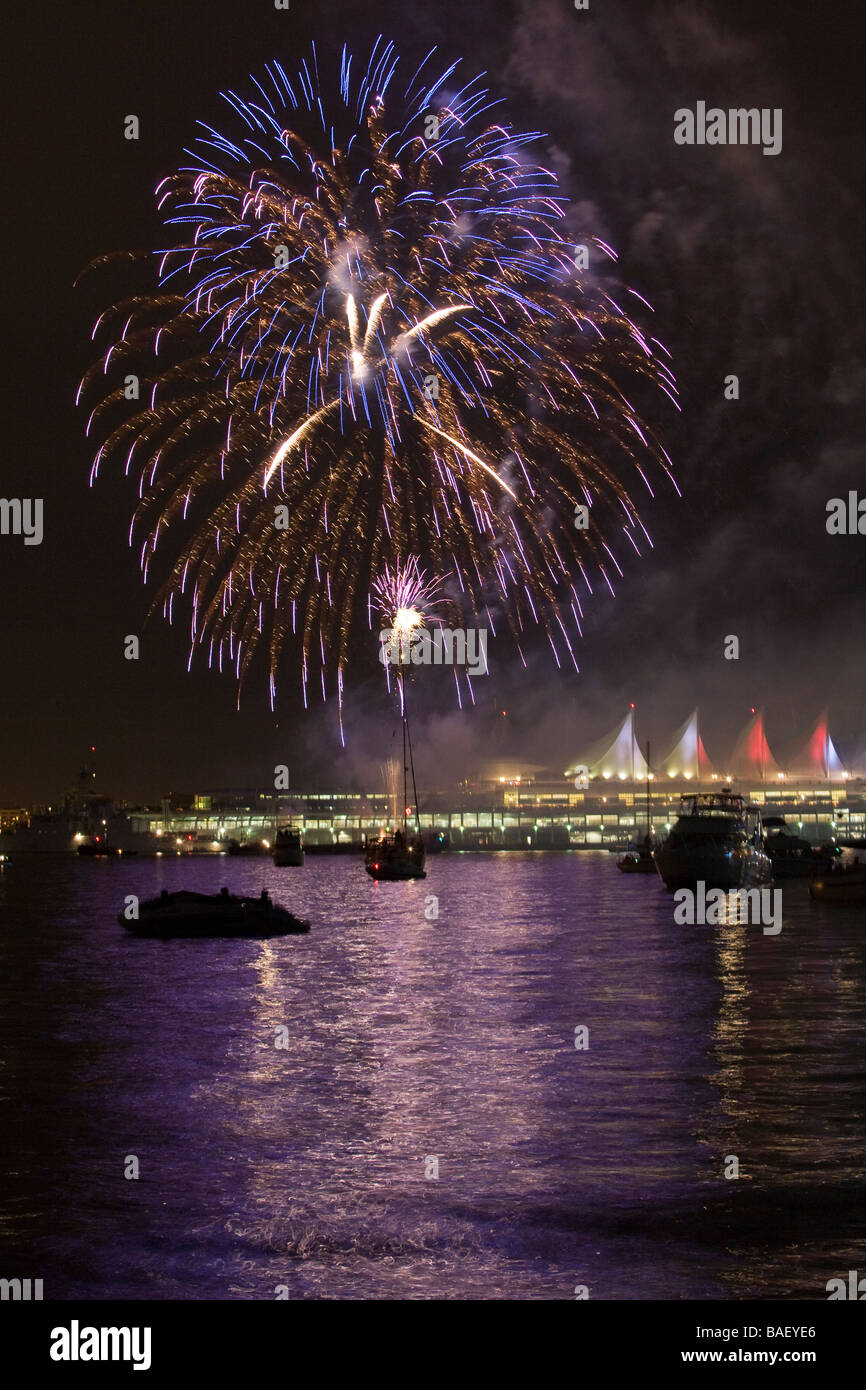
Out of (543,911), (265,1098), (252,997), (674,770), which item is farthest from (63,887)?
(674,770)

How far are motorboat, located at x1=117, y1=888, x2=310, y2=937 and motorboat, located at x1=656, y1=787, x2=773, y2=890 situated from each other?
27.3 metres

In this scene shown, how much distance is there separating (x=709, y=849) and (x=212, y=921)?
29432 millimetres

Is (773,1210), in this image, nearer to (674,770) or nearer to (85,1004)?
(85,1004)

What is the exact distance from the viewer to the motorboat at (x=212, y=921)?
42.2 meters

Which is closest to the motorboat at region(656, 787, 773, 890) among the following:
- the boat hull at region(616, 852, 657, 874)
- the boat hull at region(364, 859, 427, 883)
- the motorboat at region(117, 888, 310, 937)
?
the boat hull at region(364, 859, 427, 883)

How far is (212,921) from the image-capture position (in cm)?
4259

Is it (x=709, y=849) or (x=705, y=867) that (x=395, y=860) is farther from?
(x=709, y=849)

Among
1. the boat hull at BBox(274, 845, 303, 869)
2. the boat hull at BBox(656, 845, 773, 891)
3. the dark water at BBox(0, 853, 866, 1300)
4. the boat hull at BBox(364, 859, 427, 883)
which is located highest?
the dark water at BBox(0, 853, 866, 1300)

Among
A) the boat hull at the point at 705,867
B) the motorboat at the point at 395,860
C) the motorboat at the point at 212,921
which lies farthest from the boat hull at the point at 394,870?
the motorboat at the point at 212,921

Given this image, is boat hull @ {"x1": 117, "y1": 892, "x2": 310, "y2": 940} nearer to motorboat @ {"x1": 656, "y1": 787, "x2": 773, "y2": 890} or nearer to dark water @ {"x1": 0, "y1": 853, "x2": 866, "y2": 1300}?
dark water @ {"x1": 0, "y1": 853, "x2": 866, "y2": 1300}

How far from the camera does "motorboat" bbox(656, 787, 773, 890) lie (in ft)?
213

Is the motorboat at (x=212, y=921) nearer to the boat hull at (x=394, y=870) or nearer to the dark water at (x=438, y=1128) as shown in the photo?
the dark water at (x=438, y=1128)

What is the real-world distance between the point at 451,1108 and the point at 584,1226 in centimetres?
464

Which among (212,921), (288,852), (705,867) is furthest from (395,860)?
(212,921)
